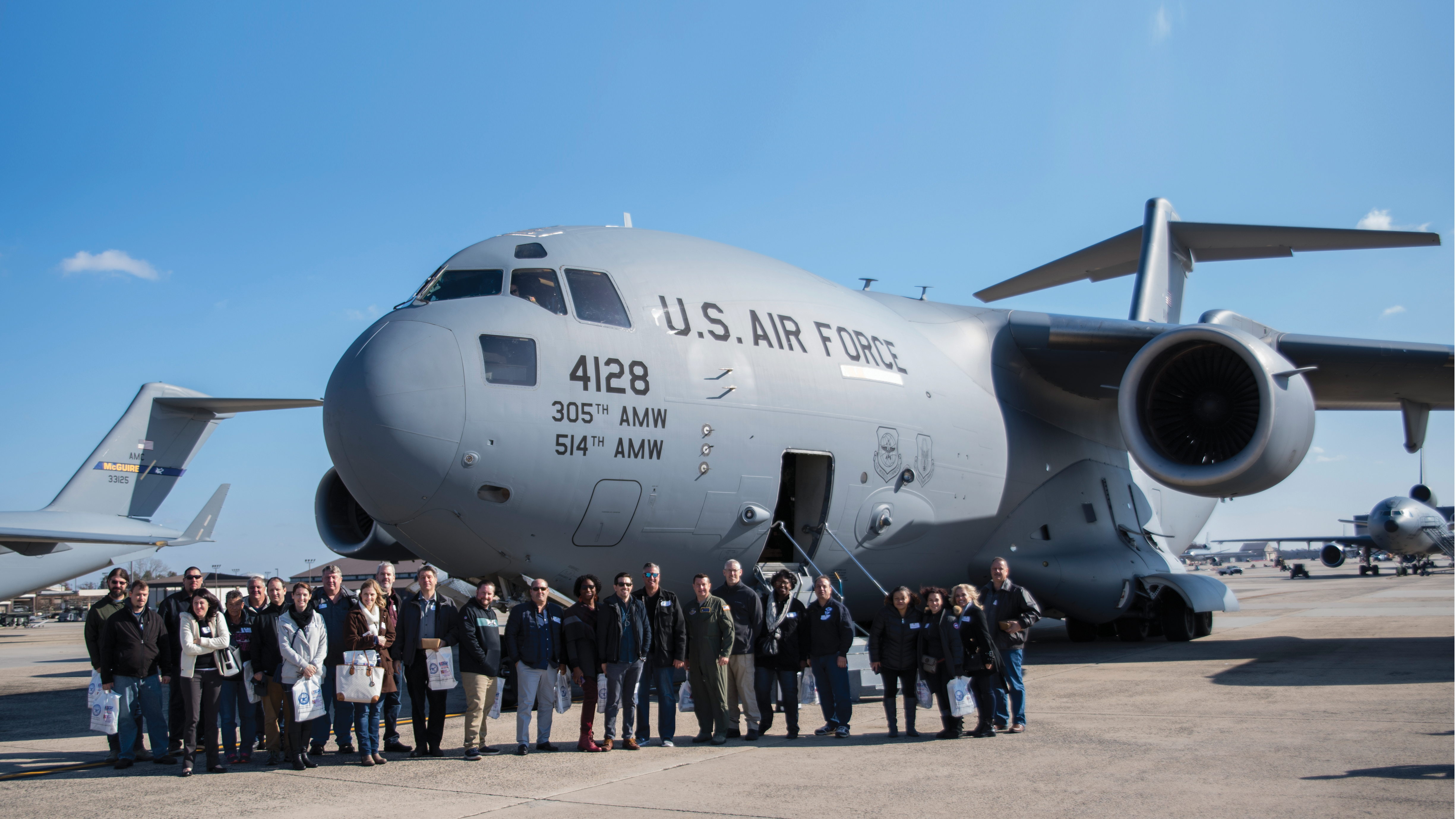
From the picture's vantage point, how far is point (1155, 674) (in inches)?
413

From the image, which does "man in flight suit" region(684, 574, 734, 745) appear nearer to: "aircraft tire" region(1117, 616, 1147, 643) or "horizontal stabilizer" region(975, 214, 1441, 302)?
"aircraft tire" region(1117, 616, 1147, 643)

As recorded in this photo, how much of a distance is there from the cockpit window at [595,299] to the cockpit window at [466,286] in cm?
61

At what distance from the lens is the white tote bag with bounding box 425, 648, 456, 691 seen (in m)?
7.18

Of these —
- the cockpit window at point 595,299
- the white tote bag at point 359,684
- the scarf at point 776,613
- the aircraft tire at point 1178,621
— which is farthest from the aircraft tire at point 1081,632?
the white tote bag at point 359,684

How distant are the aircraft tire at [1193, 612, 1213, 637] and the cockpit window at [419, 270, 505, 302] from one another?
35.7 ft

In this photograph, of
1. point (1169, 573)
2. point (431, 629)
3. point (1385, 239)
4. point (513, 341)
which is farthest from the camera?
point (1385, 239)

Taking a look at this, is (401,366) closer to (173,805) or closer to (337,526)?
(173,805)

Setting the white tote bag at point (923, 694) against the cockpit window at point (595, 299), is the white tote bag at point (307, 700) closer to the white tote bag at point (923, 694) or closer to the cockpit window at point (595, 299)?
the cockpit window at point (595, 299)

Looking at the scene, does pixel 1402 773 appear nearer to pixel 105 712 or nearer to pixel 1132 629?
pixel 105 712

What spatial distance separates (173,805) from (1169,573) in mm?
12531

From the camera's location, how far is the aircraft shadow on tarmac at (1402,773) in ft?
17.4

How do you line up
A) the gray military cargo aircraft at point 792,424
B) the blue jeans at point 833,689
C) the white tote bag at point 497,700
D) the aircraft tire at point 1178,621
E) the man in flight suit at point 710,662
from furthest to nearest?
1. the aircraft tire at point 1178,621
2. the gray military cargo aircraft at point 792,424
3. the blue jeans at point 833,689
4. the man in flight suit at point 710,662
5. the white tote bag at point 497,700

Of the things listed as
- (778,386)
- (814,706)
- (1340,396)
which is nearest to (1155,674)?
(814,706)

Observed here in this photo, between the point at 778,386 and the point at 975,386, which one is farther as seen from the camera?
the point at 975,386
